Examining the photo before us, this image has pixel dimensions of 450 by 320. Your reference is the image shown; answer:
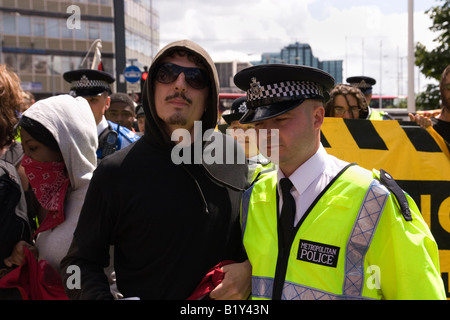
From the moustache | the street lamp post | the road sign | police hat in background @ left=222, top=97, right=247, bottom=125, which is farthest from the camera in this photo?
the street lamp post

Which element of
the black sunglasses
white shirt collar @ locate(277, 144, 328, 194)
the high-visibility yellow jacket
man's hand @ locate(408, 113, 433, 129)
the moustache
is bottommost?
the high-visibility yellow jacket

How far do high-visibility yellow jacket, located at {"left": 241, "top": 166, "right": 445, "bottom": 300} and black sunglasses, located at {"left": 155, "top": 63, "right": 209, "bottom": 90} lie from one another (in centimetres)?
86

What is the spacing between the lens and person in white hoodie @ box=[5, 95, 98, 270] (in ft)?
9.09

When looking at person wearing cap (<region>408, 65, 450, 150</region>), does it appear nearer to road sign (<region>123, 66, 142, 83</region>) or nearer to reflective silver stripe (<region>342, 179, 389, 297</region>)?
reflective silver stripe (<region>342, 179, 389, 297</region>)

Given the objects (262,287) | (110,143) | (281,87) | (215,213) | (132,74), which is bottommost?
(262,287)

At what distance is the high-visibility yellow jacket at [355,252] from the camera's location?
1.91 meters

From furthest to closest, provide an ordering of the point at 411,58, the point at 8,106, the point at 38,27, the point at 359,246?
the point at 38,27 < the point at 411,58 < the point at 8,106 < the point at 359,246

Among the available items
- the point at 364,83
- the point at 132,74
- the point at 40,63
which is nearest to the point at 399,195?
the point at 364,83

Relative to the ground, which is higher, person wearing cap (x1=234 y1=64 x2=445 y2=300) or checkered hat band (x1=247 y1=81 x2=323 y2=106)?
checkered hat band (x1=247 y1=81 x2=323 y2=106)

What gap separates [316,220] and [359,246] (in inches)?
8.0

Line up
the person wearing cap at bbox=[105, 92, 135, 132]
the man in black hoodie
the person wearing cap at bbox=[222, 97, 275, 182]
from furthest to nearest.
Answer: the person wearing cap at bbox=[105, 92, 135, 132] → the person wearing cap at bbox=[222, 97, 275, 182] → the man in black hoodie

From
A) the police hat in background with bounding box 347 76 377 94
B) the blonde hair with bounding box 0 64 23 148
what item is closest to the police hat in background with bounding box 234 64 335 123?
the blonde hair with bounding box 0 64 23 148

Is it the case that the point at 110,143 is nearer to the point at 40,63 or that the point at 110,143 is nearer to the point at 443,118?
the point at 443,118

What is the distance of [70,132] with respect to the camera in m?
2.83
